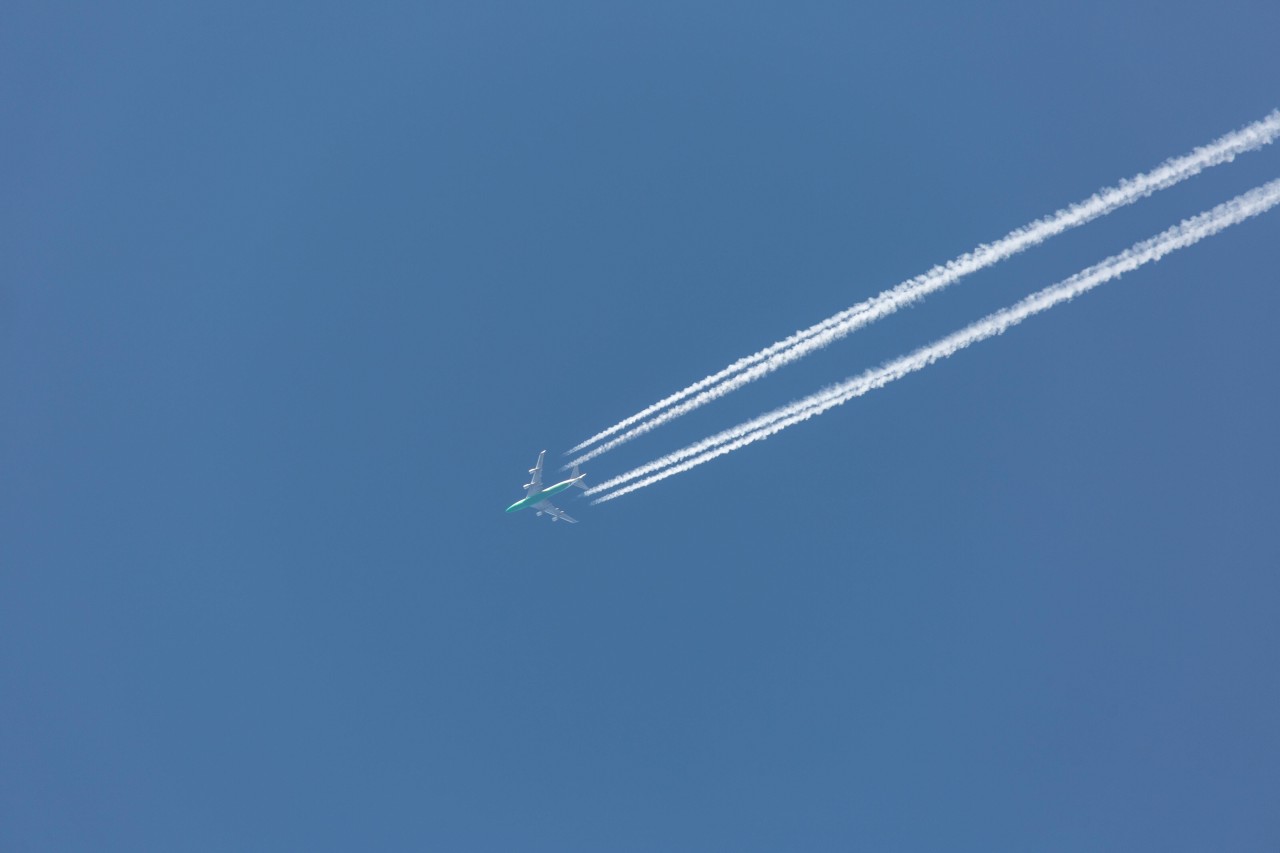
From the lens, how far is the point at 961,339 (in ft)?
118

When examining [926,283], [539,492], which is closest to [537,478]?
[539,492]

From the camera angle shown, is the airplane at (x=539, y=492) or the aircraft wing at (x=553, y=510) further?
the aircraft wing at (x=553, y=510)

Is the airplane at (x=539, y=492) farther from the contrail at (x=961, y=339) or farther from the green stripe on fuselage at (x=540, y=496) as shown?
the contrail at (x=961, y=339)

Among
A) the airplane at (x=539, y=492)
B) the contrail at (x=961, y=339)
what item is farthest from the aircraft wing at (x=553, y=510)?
the contrail at (x=961, y=339)

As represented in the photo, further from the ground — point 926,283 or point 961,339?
point 926,283

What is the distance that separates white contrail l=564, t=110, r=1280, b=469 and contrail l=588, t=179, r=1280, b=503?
57.7 inches

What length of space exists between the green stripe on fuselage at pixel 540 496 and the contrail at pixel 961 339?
1.23m

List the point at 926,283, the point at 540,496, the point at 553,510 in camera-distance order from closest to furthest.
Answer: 1. the point at 926,283
2. the point at 540,496
3. the point at 553,510

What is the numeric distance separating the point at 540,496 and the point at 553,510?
105 centimetres

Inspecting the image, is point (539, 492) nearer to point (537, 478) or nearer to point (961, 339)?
point (537, 478)

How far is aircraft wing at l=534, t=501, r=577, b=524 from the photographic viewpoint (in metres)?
41.8

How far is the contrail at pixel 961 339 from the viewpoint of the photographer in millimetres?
32719

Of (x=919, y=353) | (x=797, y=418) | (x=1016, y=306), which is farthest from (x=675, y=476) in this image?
(x=1016, y=306)

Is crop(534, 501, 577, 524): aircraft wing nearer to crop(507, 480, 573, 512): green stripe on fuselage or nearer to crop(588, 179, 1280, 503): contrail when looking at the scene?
crop(507, 480, 573, 512): green stripe on fuselage
